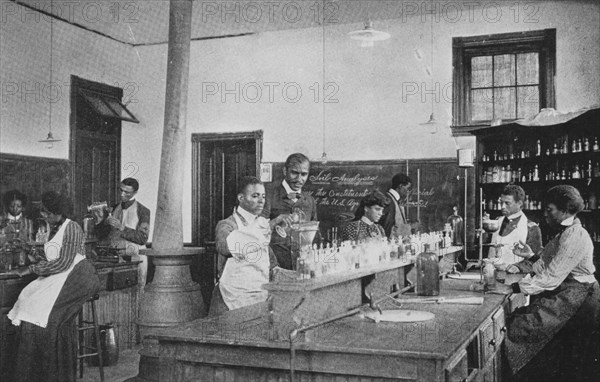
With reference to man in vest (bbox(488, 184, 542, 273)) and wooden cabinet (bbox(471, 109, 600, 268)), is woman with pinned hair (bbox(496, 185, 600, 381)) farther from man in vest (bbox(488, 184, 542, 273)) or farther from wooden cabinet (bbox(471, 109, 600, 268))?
wooden cabinet (bbox(471, 109, 600, 268))

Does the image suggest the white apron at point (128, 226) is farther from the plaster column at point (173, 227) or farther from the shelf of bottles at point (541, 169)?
the shelf of bottles at point (541, 169)

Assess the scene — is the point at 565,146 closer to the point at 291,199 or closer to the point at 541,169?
the point at 541,169

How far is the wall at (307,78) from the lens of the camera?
788cm

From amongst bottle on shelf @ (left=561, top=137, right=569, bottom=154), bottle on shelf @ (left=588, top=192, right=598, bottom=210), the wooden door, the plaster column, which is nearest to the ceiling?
the wooden door

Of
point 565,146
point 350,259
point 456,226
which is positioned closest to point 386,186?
point 456,226

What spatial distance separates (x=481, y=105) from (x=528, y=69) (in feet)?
2.28

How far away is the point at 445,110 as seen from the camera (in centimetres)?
838

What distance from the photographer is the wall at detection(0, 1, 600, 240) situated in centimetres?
788

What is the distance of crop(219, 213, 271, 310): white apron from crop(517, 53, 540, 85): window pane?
196 inches

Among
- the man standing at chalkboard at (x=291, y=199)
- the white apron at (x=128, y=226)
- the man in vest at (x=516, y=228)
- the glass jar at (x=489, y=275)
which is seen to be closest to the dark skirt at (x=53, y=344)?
the man standing at chalkboard at (x=291, y=199)

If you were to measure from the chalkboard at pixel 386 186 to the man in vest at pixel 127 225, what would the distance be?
233 centimetres

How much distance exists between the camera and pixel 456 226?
25.7 feet

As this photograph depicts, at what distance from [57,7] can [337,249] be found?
606 cm

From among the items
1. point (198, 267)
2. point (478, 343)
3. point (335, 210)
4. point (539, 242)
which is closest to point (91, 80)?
point (198, 267)
